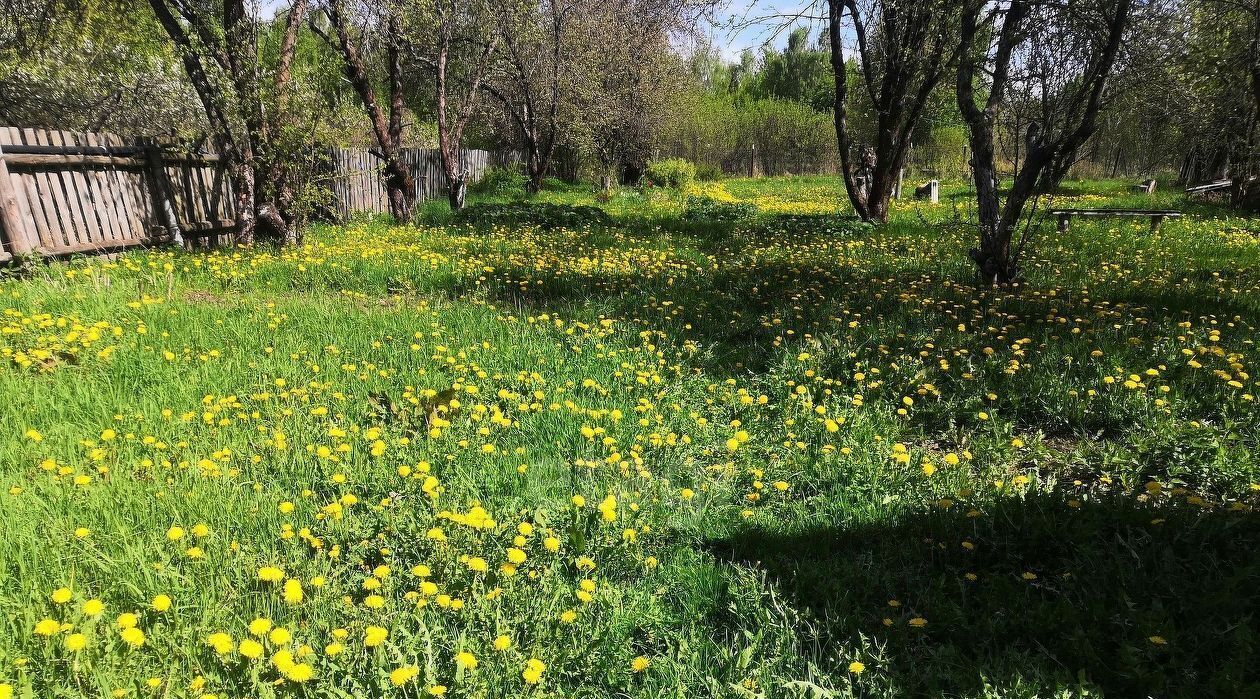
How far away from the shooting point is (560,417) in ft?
12.0

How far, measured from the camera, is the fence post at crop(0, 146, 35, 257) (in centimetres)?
616

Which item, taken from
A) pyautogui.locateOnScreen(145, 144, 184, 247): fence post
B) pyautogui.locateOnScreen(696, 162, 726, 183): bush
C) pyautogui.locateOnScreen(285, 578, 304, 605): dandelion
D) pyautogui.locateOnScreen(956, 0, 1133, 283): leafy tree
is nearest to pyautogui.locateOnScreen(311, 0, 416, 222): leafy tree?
pyautogui.locateOnScreen(145, 144, 184, 247): fence post

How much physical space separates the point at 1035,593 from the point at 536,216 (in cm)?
1054

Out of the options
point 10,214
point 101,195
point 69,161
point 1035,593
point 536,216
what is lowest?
point 1035,593

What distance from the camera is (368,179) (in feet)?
47.4

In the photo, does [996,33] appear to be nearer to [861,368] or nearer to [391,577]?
[861,368]

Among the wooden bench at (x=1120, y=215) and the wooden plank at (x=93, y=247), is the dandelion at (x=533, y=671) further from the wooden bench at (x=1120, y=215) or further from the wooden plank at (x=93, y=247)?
the wooden bench at (x=1120, y=215)

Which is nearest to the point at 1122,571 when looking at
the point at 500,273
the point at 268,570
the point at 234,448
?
the point at 268,570

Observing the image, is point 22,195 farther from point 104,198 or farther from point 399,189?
point 399,189

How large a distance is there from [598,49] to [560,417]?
21.5 metres

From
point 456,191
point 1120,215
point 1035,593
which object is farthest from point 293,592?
point 1120,215

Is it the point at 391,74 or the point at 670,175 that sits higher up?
the point at 391,74

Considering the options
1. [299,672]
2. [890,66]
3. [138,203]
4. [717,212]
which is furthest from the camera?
[717,212]

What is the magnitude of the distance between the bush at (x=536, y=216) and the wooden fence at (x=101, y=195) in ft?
13.0
